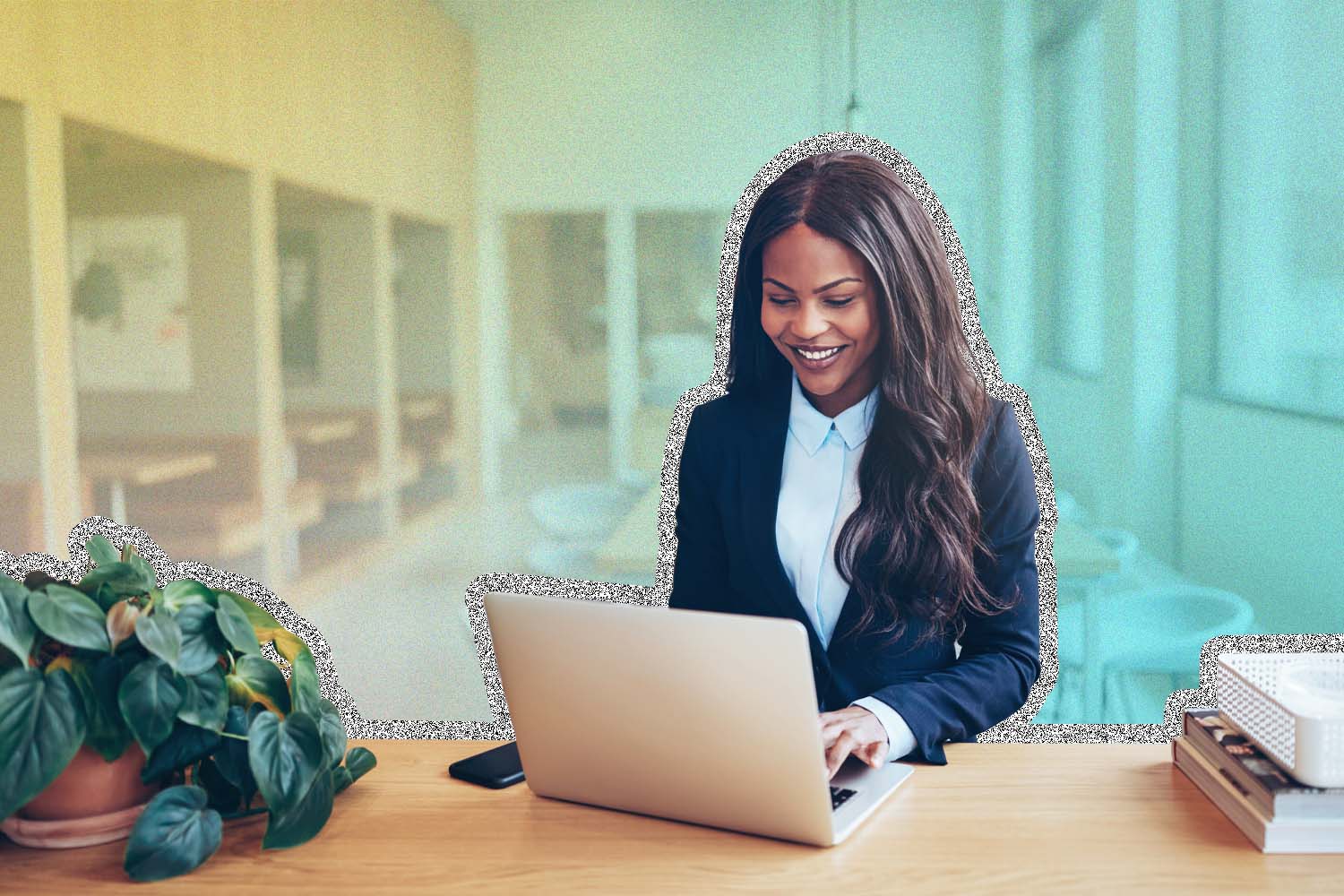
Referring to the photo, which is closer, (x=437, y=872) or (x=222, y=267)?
(x=437, y=872)

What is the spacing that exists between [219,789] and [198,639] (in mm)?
180

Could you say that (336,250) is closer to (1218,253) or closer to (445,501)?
(445,501)

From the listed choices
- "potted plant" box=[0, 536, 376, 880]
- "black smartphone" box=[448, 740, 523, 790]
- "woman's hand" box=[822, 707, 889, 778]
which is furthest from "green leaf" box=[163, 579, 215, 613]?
"woman's hand" box=[822, 707, 889, 778]

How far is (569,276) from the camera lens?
9.25ft

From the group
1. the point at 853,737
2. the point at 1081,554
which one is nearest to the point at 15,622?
the point at 853,737

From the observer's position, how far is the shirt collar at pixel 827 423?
1823mm

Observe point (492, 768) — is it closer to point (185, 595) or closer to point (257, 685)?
point (257, 685)

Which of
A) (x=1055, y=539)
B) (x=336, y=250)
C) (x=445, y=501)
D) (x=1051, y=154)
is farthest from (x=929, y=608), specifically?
(x=336, y=250)

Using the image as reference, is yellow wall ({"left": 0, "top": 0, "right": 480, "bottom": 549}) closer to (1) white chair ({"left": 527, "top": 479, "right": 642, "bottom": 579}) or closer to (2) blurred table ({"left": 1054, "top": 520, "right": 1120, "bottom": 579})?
(1) white chair ({"left": 527, "top": 479, "right": 642, "bottom": 579})

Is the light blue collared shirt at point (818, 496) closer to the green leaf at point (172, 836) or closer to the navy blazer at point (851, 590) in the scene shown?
the navy blazer at point (851, 590)

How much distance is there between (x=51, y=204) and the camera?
2826mm

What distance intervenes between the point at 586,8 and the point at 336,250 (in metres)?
0.77

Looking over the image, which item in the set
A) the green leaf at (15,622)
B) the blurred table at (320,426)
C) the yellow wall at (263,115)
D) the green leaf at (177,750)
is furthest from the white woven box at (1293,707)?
the blurred table at (320,426)

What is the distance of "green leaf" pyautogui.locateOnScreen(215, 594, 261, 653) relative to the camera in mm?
1179
